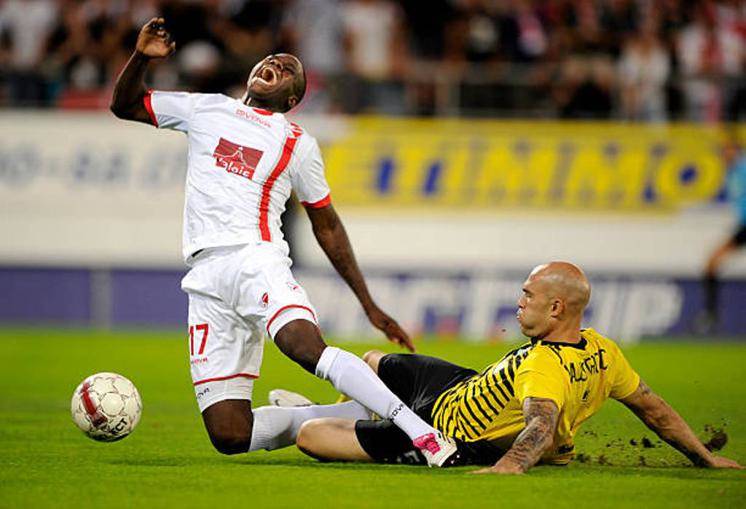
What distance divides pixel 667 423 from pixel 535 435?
0.88 m

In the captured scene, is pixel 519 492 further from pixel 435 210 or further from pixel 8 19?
pixel 8 19

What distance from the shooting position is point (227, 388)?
22.6ft

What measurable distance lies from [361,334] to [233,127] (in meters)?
9.83

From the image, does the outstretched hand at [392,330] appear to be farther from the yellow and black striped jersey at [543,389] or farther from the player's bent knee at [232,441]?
the player's bent knee at [232,441]

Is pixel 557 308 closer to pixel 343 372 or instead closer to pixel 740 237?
pixel 343 372

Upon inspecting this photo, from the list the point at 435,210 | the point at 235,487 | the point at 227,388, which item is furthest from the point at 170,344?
the point at 235,487

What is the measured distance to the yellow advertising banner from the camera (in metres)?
17.2

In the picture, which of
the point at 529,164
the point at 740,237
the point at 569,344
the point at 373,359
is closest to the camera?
the point at 569,344

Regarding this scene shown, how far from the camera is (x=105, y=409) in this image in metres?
6.89

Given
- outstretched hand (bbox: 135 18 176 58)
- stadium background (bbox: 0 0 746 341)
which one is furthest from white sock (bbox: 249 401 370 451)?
stadium background (bbox: 0 0 746 341)

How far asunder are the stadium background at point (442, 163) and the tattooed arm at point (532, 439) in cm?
1080

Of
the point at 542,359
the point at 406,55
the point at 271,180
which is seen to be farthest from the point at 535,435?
the point at 406,55

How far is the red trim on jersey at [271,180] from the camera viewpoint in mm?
6914

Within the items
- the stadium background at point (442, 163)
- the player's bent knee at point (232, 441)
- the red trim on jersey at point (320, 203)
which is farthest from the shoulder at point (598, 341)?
the stadium background at point (442, 163)
